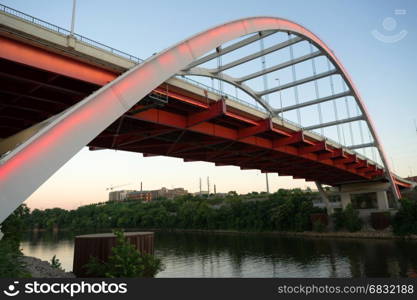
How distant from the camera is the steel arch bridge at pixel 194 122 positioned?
28.8ft

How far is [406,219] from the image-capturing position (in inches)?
1747

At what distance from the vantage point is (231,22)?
57.6 feet

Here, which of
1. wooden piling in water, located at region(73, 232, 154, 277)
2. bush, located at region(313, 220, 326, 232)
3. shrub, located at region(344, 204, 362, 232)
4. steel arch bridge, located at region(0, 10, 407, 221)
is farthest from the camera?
bush, located at region(313, 220, 326, 232)

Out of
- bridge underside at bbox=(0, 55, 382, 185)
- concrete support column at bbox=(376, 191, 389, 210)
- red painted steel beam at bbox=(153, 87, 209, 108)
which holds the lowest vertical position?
concrete support column at bbox=(376, 191, 389, 210)

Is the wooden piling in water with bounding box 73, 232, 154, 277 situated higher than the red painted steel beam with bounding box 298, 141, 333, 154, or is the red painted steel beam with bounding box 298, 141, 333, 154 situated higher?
the red painted steel beam with bounding box 298, 141, 333, 154

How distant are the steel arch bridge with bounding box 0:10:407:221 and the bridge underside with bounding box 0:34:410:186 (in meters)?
0.08

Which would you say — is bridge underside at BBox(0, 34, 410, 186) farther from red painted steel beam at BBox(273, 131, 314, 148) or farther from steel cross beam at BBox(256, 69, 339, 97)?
steel cross beam at BBox(256, 69, 339, 97)

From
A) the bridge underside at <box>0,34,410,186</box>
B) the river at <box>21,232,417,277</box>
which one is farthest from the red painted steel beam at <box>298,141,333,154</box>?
the river at <box>21,232,417,277</box>

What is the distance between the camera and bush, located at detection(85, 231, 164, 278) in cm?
1321

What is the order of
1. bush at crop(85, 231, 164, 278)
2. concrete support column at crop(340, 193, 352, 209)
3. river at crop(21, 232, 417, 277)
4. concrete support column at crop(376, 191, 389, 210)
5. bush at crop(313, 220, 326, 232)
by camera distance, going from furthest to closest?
concrete support column at crop(340, 193, 352, 209), concrete support column at crop(376, 191, 389, 210), bush at crop(313, 220, 326, 232), river at crop(21, 232, 417, 277), bush at crop(85, 231, 164, 278)

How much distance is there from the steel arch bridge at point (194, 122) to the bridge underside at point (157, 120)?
0.26ft

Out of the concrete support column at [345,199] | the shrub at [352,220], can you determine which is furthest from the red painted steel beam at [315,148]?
the concrete support column at [345,199]

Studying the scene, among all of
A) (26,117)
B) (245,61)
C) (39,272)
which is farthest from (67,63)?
(245,61)

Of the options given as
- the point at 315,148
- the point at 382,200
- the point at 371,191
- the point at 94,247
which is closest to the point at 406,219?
the point at 382,200
